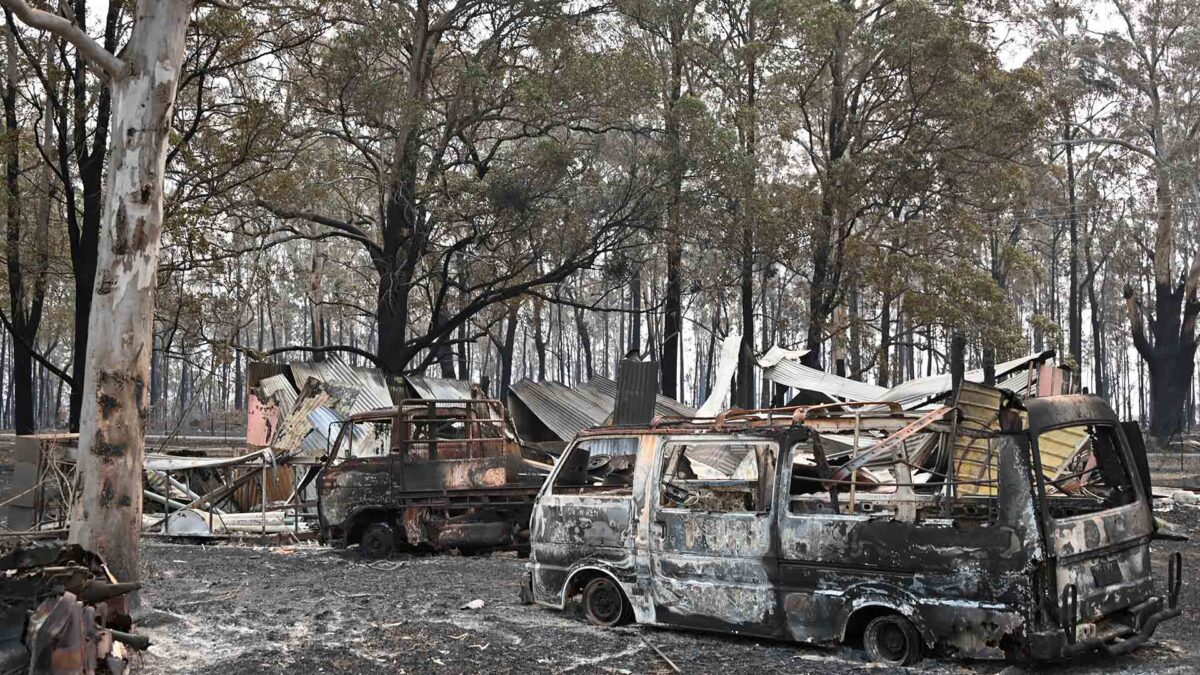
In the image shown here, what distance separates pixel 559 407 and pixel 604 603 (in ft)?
59.4

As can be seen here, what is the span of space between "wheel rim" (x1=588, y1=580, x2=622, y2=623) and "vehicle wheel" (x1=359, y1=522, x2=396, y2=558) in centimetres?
529

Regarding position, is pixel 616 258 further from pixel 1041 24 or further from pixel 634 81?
pixel 1041 24

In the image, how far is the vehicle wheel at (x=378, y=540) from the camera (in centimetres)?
1326

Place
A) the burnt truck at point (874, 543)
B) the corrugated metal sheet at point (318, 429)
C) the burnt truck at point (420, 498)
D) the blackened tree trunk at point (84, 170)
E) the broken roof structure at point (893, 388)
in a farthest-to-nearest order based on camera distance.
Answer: the corrugated metal sheet at point (318, 429) < the broken roof structure at point (893, 388) < the blackened tree trunk at point (84, 170) < the burnt truck at point (420, 498) < the burnt truck at point (874, 543)

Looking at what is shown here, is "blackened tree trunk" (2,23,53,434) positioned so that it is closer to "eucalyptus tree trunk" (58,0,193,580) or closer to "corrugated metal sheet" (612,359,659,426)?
"corrugated metal sheet" (612,359,659,426)

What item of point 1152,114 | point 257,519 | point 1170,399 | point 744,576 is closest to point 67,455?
point 257,519

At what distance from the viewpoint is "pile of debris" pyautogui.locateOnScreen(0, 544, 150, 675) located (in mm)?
5781

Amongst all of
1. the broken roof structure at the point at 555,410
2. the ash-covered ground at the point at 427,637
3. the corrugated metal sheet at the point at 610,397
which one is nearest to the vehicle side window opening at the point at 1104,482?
the ash-covered ground at the point at 427,637

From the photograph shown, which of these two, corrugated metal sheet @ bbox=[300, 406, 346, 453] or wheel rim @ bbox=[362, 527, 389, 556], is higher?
corrugated metal sheet @ bbox=[300, 406, 346, 453]

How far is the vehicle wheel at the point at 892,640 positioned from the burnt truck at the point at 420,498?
22.1 feet

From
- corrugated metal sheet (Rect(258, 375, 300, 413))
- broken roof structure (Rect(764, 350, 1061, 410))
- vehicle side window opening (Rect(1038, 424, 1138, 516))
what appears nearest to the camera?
vehicle side window opening (Rect(1038, 424, 1138, 516))

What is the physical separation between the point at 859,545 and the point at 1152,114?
1537 inches

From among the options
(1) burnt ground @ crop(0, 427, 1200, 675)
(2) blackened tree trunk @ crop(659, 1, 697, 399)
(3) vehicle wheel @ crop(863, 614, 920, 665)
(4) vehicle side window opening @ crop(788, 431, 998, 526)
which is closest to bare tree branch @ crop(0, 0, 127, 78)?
(1) burnt ground @ crop(0, 427, 1200, 675)

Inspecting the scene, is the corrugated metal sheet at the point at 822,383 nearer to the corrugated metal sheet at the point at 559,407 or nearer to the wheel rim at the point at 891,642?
the corrugated metal sheet at the point at 559,407
